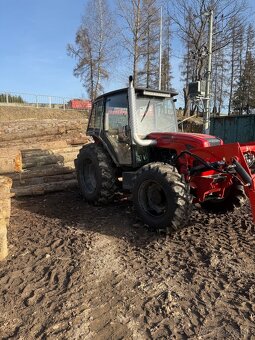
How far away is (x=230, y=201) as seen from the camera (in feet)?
20.4

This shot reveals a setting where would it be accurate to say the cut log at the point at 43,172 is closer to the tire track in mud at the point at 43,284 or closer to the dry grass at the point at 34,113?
the tire track in mud at the point at 43,284

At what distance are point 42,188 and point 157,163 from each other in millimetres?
3760

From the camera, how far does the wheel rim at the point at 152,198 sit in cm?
561

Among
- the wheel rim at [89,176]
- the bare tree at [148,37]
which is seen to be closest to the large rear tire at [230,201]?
the wheel rim at [89,176]

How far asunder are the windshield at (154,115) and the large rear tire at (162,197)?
1179mm

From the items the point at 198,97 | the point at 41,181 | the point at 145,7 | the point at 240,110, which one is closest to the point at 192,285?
the point at 41,181

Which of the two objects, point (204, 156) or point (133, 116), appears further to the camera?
point (133, 116)

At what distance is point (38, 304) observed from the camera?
12.2 ft

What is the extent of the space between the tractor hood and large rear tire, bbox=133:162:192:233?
1.88 feet

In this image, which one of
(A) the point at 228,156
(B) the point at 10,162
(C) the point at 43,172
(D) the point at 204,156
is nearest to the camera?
(A) the point at 228,156

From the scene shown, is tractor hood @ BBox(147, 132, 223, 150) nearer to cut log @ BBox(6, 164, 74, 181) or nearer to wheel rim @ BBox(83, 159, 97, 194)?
wheel rim @ BBox(83, 159, 97, 194)

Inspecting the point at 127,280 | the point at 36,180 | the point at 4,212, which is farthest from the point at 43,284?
the point at 36,180

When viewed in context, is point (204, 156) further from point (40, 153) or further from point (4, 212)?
point (40, 153)

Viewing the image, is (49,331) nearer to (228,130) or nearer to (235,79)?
(228,130)
